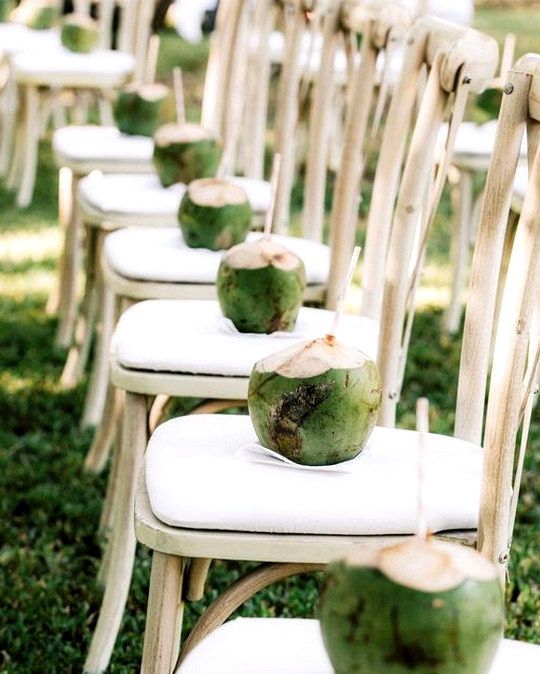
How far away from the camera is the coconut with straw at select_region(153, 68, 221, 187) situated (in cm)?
270

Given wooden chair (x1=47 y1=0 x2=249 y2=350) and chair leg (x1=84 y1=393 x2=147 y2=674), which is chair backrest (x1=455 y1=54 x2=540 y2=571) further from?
wooden chair (x1=47 y1=0 x2=249 y2=350)

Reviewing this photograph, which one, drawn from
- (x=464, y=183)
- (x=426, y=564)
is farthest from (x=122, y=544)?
(x=464, y=183)

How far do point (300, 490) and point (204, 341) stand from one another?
0.55 metres

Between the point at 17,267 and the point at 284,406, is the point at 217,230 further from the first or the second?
the point at 17,267

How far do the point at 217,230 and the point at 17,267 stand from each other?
230 centimetres

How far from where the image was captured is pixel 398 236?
6.13 ft

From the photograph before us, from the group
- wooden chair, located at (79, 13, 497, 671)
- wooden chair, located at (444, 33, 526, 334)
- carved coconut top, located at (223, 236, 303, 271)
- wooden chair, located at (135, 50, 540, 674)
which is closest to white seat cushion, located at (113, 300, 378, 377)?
wooden chair, located at (79, 13, 497, 671)

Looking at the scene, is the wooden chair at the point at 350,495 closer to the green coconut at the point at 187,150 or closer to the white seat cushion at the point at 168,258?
the white seat cushion at the point at 168,258

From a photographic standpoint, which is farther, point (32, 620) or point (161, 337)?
point (32, 620)

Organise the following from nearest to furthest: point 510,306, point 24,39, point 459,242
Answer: point 510,306 < point 459,242 < point 24,39

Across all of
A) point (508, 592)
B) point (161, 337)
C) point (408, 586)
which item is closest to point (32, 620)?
point (161, 337)

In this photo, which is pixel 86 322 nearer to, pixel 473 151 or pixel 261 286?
pixel 473 151

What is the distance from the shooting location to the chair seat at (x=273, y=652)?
1.10m

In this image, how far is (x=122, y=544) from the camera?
2.00 m
